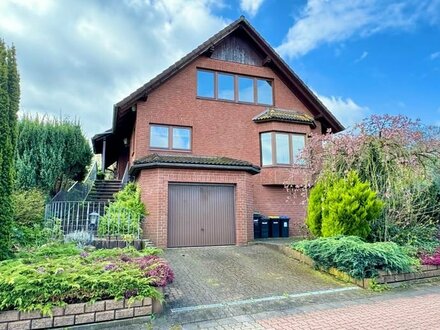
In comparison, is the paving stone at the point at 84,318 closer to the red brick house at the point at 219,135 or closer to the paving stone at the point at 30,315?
the paving stone at the point at 30,315

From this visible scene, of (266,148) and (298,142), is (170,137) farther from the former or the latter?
(298,142)

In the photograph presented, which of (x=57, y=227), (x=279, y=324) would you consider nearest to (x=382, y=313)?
(x=279, y=324)

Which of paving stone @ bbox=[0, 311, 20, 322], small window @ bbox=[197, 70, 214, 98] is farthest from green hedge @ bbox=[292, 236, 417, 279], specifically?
small window @ bbox=[197, 70, 214, 98]

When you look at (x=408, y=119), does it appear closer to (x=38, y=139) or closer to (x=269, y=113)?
(x=269, y=113)

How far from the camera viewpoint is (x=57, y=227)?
31.2 ft

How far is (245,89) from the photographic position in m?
15.7

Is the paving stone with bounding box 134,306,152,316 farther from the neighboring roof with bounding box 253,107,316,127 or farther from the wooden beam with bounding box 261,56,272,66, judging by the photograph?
the wooden beam with bounding box 261,56,272,66

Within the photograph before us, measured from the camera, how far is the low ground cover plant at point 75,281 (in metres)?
4.44

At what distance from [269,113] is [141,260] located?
10927mm

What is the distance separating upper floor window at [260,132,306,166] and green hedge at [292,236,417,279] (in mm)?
7133

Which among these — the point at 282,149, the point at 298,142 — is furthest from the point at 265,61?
the point at 282,149

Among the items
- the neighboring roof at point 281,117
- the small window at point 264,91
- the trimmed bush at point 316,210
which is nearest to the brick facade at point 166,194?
the trimmed bush at point 316,210

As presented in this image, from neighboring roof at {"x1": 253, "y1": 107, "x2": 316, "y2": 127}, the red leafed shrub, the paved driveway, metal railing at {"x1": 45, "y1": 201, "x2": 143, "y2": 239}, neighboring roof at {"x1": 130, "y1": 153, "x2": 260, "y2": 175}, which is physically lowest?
the paved driveway

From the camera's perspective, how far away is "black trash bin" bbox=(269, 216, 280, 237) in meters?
13.5
